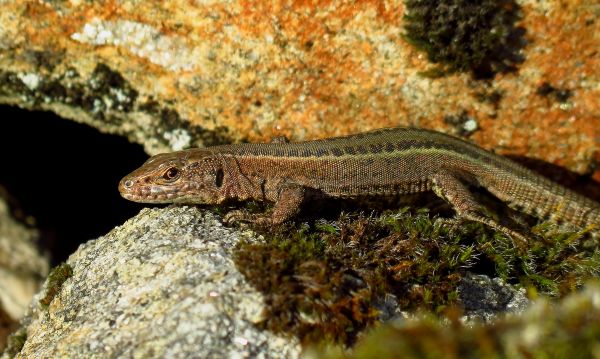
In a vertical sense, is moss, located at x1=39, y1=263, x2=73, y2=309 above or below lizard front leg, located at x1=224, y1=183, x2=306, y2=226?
below

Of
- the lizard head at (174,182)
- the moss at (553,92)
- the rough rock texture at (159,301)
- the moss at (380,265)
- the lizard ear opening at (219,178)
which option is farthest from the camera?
the moss at (553,92)

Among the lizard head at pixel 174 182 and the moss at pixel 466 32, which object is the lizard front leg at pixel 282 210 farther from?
the moss at pixel 466 32

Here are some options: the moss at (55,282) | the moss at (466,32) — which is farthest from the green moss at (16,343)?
the moss at (466,32)

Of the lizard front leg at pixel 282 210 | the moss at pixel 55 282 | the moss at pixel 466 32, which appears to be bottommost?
the moss at pixel 55 282

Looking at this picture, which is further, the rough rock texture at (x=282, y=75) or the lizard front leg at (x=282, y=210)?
the rough rock texture at (x=282, y=75)

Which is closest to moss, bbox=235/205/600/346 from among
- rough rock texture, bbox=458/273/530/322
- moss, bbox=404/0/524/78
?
rough rock texture, bbox=458/273/530/322

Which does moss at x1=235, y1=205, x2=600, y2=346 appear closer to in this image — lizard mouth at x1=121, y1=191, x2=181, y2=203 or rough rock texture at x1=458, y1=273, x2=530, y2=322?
rough rock texture at x1=458, y1=273, x2=530, y2=322

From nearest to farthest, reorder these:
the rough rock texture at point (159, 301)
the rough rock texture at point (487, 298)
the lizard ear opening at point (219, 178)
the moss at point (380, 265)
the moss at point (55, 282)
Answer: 1. the rough rock texture at point (159, 301)
2. the moss at point (380, 265)
3. the rough rock texture at point (487, 298)
4. the moss at point (55, 282)
5. the lizard ear opening at point (219, 178)
